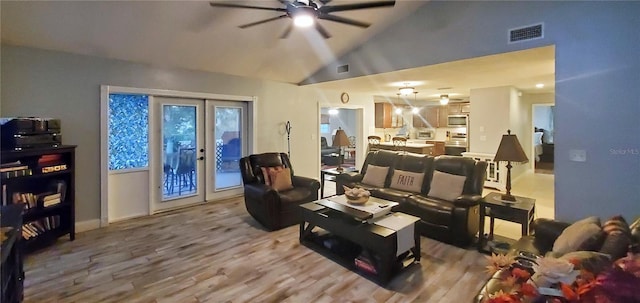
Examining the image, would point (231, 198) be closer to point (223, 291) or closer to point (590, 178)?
point (223, 291)

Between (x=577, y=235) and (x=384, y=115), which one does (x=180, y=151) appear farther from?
(x=384, y=115)

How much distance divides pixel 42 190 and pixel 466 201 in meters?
5.13

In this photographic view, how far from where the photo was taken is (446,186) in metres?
4.06

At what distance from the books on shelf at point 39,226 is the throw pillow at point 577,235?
4.97m

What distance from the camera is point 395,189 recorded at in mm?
4570

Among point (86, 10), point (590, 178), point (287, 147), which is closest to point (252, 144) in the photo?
point (287, 147)

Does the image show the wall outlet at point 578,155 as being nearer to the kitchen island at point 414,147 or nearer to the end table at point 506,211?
the end table at point 506,211

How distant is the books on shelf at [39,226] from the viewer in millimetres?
3392

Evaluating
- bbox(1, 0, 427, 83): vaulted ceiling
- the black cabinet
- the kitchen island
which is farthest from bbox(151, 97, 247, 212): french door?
the kitchen island

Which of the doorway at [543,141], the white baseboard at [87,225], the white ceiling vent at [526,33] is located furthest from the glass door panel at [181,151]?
the doorway at [543,141]

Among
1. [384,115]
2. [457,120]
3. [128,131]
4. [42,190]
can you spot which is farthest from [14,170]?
[457,120]

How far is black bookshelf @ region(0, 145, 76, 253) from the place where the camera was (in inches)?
131

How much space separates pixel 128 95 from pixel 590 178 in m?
6.01

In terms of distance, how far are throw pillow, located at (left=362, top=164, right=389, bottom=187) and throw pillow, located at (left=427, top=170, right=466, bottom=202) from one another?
0.80m
